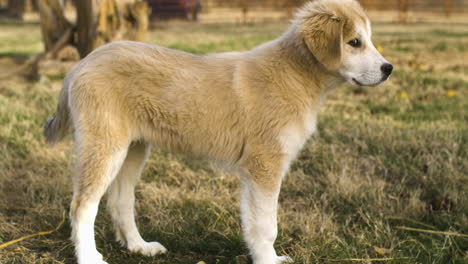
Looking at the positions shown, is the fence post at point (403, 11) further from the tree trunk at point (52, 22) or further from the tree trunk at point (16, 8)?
the tree trunk at point (16, 8)

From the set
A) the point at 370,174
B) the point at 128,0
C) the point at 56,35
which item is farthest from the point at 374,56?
the point at 56,35

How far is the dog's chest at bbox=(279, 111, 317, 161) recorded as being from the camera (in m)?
3.27

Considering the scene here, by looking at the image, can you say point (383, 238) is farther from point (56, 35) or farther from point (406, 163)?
point (56, 35)

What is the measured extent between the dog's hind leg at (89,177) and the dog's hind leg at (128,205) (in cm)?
40

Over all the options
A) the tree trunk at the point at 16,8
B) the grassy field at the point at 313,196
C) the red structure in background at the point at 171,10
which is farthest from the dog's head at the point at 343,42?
the tree trunk at the point at 16,8

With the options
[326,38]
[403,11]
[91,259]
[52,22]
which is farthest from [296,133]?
[403,11]

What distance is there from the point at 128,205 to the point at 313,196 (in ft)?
5.30

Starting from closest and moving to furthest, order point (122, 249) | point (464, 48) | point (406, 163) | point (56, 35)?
point (122, 249) < point (406, 163) < point (56, 35) < point (464, 48)

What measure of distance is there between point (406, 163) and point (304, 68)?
6.67ft

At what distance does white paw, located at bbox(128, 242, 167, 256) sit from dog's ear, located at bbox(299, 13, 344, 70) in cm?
169

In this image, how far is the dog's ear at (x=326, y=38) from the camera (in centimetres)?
323

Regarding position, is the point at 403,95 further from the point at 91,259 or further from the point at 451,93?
the point at 91,259

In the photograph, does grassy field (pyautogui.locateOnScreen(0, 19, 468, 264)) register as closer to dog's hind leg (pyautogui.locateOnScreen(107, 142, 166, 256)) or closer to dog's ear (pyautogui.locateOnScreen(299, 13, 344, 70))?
dog's hind leg (pyautogui.locateOnScreen(107, 142, 166, 256))

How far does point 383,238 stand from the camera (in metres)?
3.73
